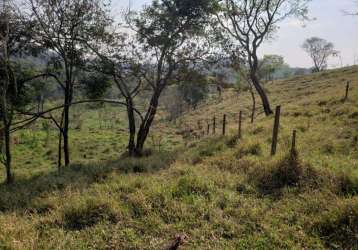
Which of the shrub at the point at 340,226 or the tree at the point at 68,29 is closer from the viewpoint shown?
the shrub at the point at 340,226

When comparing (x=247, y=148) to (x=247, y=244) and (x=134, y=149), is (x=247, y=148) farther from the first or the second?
(x=134, y=149)

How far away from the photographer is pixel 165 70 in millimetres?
13281

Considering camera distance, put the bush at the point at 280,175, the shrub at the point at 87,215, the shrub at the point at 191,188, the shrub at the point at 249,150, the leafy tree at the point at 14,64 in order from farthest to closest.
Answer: the leafy tree at the point at 14,64 → the shrub at the point at 249,150 → the bush at the point at 280,175 → the shrub at the point at 191,188 → the shrub at the point at 87,215

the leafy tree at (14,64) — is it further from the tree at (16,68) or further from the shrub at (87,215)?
the shrub at (87,215)

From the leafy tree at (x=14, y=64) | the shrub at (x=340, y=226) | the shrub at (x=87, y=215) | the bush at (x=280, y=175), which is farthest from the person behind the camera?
the leafy tree at (x=14, y=64)

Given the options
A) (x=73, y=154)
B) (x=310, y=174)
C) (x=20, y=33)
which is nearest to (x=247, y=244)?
(x=310, y=174)

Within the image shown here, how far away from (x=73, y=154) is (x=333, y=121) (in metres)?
20.2

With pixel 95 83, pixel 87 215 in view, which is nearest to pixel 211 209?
pixel 87 215

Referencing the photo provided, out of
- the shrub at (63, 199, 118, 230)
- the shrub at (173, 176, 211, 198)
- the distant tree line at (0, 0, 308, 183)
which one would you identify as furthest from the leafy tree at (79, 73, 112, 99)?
the shrub at (63, 199, 118, 230)

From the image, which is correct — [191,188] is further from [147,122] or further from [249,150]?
[147,122]

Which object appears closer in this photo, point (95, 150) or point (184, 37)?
point (184, 37)

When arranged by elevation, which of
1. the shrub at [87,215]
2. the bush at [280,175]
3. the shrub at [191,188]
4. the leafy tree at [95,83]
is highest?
the leafy tree at [95,83]

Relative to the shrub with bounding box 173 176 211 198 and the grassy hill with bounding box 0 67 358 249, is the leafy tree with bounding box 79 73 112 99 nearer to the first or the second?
the grassy hill with bounding box 0 67 358 249

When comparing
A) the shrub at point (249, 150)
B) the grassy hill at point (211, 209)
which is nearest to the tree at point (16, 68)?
the grassy hill at point (211, 209)
